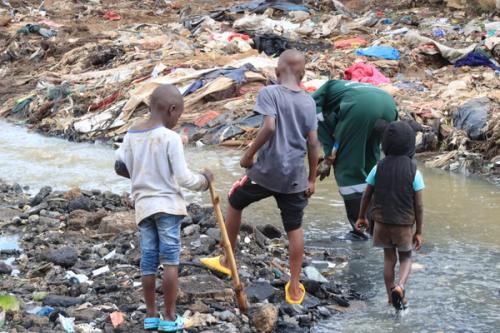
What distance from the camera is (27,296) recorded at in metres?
4.47

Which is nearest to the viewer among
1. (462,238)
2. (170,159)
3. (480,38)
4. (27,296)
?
(170,159)

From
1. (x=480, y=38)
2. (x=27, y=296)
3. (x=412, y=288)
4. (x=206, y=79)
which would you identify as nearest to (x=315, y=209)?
(x=412, y=288)

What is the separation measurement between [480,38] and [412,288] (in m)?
13.0

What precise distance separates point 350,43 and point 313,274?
13364 mm

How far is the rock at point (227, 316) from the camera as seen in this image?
4.27 meters

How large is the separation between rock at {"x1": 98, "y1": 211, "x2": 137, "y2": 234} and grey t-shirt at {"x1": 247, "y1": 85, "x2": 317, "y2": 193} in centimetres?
186

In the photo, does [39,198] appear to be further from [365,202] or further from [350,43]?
[350,43]

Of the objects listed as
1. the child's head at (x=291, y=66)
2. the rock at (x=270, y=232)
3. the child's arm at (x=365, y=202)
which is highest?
the child's head at (x=291, y=66)

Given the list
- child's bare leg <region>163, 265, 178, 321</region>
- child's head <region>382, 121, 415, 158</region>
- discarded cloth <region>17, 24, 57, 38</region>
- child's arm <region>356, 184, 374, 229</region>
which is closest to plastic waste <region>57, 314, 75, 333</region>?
child's bare leg <region>163, 265, 178, 321</region>

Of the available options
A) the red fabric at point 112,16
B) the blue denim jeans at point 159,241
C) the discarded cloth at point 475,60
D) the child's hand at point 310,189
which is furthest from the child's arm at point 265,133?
the red fabric at point 112,16

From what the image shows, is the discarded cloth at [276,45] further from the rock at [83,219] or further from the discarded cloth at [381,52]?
the rock at [83,219]

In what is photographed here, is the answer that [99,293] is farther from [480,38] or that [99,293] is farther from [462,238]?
[480,38]

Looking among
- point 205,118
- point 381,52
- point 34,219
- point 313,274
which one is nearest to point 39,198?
point 34,219

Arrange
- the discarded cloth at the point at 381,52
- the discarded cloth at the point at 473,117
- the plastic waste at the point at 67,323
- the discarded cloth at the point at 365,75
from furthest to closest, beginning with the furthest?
→ the discarded cloth at the point at 381,52
the discarded cloth at the point at 365,75
the discarded cloth at the point at 473,117
the plastic waste at the point at 67,323
